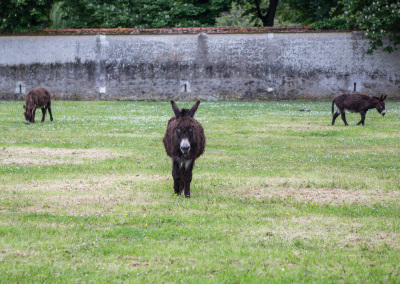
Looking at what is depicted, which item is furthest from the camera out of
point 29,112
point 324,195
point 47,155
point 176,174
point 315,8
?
point 315,8

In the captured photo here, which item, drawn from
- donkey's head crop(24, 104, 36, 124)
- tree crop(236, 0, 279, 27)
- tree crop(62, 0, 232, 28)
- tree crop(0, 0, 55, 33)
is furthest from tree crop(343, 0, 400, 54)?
donkey's head crop(24, 104, 36, 124)

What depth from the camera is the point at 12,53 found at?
39594 millimetres

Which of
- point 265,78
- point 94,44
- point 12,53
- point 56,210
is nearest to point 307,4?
point 265,78

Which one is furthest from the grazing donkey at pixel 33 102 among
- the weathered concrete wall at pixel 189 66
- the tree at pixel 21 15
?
the tree at pixel 21 15

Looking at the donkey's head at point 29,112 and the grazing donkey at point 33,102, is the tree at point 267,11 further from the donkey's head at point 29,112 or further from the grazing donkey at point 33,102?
the donkey's head at point 29,112

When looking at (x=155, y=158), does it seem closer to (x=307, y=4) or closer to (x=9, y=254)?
(x=9, y=254)

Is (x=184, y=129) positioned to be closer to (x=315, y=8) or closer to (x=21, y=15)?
(x=21, y=15)

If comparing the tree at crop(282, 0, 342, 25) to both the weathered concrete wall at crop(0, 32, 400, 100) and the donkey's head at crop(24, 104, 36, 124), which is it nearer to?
the weathered concrete wall at crop(0, 32, 400, 100)

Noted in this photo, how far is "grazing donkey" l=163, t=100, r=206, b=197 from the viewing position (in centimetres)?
798

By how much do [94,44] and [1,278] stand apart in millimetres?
35889

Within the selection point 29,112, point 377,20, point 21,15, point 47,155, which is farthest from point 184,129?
point 21,15

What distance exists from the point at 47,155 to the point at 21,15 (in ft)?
98.7

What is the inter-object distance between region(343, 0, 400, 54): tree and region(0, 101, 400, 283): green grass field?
21.9m

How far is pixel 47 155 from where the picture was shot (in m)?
13.2
